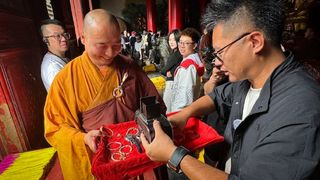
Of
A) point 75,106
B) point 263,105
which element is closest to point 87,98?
point 75,106

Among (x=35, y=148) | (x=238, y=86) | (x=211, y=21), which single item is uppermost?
(x=211, y=21)

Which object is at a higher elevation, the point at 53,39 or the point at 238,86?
the point at 53,39

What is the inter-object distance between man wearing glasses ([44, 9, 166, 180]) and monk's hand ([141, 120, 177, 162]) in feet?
1.79

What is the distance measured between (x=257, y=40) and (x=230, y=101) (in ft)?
2.11

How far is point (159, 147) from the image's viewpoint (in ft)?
3.34

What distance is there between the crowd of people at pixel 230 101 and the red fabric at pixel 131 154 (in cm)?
8

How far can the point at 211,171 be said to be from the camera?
899 millimetres

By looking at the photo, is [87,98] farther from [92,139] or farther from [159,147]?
[159,147]

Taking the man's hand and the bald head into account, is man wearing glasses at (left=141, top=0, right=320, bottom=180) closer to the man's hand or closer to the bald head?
the man's hand

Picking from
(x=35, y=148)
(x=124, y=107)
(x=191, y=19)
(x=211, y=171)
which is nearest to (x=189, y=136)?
(x=211, y=171)

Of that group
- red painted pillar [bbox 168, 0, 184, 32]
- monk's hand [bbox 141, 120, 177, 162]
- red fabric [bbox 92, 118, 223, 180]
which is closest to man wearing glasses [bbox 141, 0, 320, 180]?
monk's hand [bbox 141, 120, 177, 162]

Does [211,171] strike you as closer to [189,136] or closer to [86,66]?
[189,136]

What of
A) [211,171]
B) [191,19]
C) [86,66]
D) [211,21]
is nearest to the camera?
[211,171]

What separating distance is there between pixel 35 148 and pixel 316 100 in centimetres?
294
